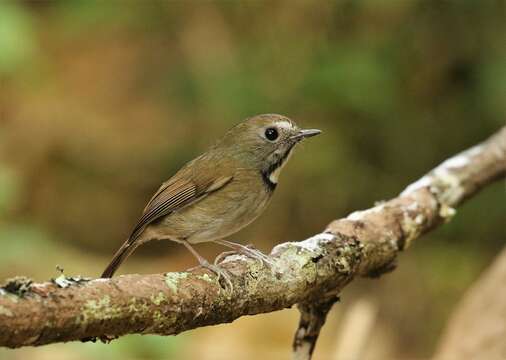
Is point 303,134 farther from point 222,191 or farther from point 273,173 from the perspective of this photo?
point 222,191

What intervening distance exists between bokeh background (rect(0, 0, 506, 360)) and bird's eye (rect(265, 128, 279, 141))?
2436 mm

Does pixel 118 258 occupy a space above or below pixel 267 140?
below

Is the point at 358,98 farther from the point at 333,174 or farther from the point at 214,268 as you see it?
the point at 214,268

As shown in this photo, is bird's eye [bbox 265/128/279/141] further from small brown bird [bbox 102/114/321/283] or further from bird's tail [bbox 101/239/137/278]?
bird's tail [bbox 101/239/137/278]

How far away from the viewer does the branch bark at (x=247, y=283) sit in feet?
6.78

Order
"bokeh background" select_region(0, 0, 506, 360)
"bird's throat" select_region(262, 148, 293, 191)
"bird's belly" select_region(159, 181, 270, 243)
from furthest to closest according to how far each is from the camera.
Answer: "bokeh background" select_region(0, 0, 506, 360), "bird's throat" select_region(262, 148, 293, 191), "bird's belly" select_region(159, 181, 270, 243)

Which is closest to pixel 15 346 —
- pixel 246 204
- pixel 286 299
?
pixel 286 299

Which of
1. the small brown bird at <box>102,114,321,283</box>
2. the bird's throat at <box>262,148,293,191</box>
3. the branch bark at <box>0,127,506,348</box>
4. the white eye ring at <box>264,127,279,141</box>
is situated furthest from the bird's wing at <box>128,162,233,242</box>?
the branch bark at <box>0,127,506,348</box>

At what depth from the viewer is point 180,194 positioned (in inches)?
146

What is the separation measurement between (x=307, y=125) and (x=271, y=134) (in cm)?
294

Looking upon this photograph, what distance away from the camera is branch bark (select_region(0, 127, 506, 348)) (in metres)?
2.07

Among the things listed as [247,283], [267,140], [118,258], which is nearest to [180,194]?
[118,258]

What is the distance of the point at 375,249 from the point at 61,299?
5.52 feet

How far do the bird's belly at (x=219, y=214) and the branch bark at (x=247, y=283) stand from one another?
40 centimetres
